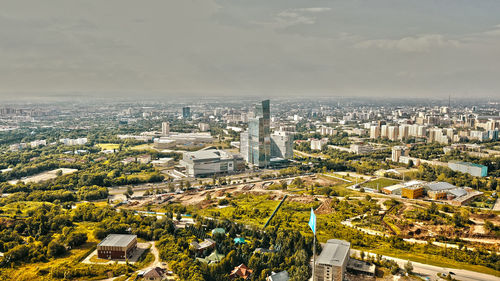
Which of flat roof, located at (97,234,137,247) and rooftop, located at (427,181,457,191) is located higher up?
flat roof, located at (97,234,137,247)

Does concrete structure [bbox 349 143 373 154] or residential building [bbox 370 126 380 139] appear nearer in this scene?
concrete structure [bbox 349 143 373 154]

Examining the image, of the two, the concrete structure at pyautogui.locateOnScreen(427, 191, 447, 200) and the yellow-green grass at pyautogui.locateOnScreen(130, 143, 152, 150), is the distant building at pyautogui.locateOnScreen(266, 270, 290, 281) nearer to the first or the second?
the concrete structure at pyautogui.locateOnScreen(427, 191, 447, 200)

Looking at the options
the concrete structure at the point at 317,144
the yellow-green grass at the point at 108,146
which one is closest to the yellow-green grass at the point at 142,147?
the yellow-green grass at the point at 108,146

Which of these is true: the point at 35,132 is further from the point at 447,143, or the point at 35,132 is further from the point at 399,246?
the point at 447,143

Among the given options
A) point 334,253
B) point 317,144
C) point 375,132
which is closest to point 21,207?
point 334,253

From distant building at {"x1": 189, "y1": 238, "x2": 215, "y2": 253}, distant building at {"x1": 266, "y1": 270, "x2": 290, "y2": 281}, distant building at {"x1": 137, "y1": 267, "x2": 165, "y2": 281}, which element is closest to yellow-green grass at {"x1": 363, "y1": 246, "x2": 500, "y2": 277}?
distant building at {"x1": 266, "y1": 270, "x2": 290, "y2": 281}

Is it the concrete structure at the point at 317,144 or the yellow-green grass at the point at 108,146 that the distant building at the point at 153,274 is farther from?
the concrete structure at the point at 317,144

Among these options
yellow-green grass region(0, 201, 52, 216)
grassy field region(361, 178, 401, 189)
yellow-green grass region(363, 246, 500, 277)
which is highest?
yellow-green grass region(0, 201, 52, 216)
